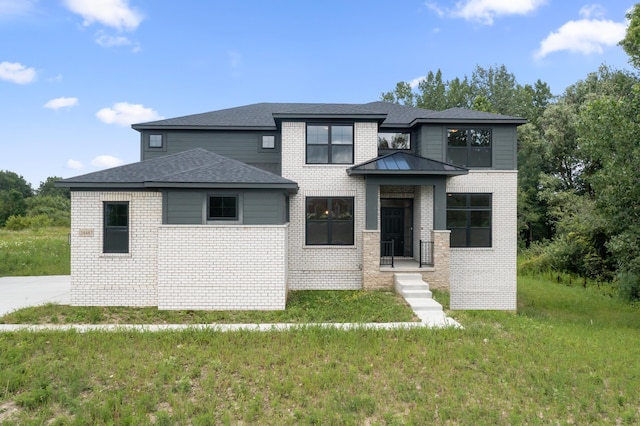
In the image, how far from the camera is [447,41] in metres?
24.5

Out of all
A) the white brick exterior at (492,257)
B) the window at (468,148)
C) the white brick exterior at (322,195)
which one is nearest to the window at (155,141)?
the white brick exterior at (322,195)

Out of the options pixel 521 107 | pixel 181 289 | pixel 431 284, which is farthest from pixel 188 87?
pixel 521 107

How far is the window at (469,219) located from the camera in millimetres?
13359

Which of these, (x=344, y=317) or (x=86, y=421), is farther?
(x=344, y=317)

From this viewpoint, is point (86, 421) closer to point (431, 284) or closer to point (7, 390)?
point (7, 390)

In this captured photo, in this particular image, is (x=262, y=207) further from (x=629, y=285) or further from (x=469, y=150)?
(x=629, y=285)

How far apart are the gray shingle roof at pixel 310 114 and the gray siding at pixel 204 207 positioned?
3.63 metres

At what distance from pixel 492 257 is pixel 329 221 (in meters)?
5.98

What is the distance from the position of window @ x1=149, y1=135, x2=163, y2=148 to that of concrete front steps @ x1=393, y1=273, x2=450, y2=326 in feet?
33.4

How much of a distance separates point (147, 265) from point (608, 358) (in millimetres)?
10745

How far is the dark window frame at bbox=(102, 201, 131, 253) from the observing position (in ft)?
34.1

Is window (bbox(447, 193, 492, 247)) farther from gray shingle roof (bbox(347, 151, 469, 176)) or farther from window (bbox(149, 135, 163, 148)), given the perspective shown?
window (bbox(149, 135, 163, 148))

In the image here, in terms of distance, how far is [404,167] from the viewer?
12.2 meters

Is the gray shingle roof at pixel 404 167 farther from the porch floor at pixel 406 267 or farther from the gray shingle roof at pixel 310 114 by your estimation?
the porch floor at pixel 406 267
